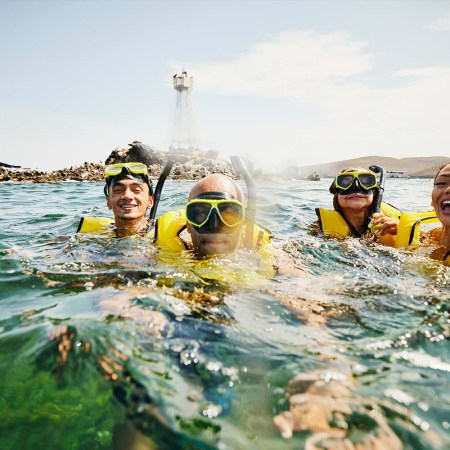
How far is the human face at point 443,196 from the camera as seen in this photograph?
12.6 feet

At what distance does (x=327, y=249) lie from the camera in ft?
16.1

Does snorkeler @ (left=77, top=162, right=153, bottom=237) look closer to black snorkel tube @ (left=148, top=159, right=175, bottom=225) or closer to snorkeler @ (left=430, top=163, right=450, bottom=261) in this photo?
black snorkel tube @ (left=148, top=159, right=175, bottom=225)

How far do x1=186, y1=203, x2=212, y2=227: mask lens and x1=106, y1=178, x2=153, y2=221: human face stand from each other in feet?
5.37

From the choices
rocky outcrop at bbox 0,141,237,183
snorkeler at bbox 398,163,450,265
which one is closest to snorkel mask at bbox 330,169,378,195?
snorkeler at bbox 398,163,450,265

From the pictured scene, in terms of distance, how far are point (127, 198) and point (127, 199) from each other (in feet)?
0.04

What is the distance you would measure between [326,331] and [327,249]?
2.58 meters

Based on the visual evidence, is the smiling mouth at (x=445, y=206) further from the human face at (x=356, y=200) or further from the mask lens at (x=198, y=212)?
the mask lens at (x=198, y=212)

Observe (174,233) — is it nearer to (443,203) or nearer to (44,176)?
(443,203)

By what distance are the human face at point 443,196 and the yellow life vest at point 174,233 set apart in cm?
174

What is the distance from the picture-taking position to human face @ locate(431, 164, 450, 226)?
12.6 feet

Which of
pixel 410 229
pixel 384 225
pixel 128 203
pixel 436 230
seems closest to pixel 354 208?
pixel 384 225

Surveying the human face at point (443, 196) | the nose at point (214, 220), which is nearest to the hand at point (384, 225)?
the human face at point (443, 196)

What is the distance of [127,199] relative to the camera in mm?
5066

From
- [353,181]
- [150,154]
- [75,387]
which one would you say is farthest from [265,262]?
[150,154]
